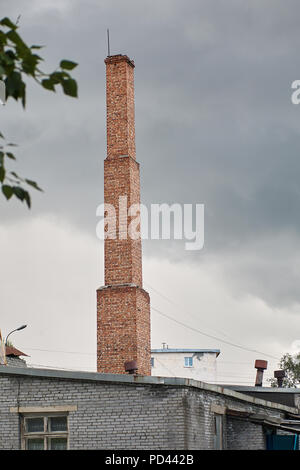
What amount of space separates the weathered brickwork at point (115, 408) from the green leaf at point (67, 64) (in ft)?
30.3

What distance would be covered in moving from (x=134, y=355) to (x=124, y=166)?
582 centimetres

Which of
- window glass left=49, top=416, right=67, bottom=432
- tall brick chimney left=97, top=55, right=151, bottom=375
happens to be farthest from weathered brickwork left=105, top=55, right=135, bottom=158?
window glass left=49, top=416, right=67, bottom=432

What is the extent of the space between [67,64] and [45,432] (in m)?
10.3

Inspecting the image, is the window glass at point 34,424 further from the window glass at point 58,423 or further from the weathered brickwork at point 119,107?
the weathered brickwork at point 119,107

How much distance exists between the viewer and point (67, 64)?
254 inches

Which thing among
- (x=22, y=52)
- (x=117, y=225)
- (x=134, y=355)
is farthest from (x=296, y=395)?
(x=22, y=52)

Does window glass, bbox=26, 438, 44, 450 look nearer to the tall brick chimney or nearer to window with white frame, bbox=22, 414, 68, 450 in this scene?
window with white frame, bbox=22, 414, 68, 450

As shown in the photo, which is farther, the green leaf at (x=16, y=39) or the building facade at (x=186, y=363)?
the building facade at (x=186, y=363)

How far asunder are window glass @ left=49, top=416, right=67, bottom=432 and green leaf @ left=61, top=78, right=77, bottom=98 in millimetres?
10070

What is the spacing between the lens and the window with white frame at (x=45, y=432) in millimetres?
15305

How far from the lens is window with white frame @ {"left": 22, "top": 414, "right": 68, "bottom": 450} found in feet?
50.2

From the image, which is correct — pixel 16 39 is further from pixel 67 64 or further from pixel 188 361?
pixel 188 361

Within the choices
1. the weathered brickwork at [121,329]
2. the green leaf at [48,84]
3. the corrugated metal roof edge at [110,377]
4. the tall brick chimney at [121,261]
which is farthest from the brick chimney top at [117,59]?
the green leaf at [48,84]
